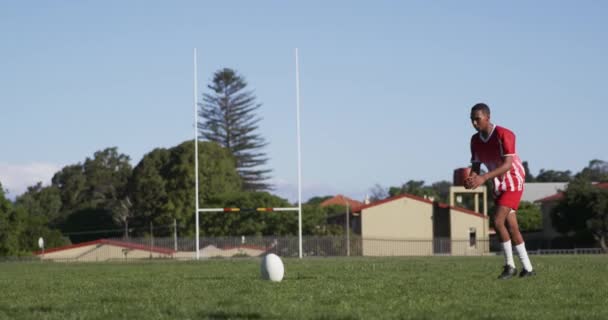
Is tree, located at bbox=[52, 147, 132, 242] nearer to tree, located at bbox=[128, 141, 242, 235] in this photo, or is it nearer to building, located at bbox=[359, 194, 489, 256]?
tree, located at bbox=[128, 141, 242, 235]

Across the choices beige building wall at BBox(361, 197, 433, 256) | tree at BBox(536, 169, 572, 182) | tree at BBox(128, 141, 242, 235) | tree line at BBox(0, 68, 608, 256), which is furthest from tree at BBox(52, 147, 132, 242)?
tree at BBox(536, 169, 572, 182)

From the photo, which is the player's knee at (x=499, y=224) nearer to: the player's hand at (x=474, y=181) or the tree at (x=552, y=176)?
the player's hand at (x=474, y=181)

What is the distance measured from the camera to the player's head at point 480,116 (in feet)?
37.4

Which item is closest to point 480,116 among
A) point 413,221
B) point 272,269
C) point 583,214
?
point 272,269

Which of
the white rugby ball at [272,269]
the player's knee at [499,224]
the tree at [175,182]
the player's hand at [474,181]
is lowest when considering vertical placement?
the white rugby ball at [272,269]

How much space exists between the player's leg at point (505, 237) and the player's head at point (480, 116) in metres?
0.95

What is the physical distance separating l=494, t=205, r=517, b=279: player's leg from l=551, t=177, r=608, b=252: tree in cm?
4939

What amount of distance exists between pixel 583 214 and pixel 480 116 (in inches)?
2122

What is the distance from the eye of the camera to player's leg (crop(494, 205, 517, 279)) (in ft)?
37.7

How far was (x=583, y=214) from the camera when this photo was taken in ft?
207

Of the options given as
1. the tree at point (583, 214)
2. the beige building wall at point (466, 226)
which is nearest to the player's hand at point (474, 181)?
the tree at point (583, 214)

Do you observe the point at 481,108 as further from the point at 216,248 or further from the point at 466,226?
the point at 466,226

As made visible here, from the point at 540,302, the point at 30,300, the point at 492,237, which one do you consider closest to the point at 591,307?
the point at 540,302

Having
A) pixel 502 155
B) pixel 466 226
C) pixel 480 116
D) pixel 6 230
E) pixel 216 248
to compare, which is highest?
pixel 480 116
